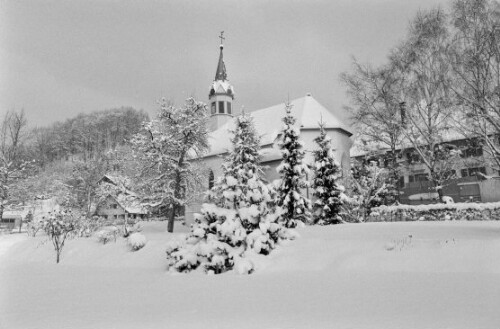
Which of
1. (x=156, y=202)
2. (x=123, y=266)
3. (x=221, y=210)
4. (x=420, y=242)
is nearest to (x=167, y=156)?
(x=156, y=202)

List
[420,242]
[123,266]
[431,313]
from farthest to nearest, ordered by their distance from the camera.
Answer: [123,266] → [420,242] → [431,313]

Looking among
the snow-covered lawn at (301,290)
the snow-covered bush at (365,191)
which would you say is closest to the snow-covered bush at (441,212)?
the snow-covered bush at (365,191)

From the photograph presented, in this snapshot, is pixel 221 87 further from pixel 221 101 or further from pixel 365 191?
pixel 365 191

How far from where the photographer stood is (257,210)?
1259 cm

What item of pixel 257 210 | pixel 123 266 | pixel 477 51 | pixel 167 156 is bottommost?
pixel 123 266

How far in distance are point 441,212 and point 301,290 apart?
15.0 meters

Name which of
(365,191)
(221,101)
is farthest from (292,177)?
(221,101)

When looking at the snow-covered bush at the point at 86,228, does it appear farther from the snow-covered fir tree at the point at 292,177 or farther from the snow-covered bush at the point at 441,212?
the snow-covered bush at the point at 441,212

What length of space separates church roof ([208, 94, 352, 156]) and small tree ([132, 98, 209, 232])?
104 inches

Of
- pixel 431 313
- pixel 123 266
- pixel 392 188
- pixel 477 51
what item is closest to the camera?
pixel 431 313

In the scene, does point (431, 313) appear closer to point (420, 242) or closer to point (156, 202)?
point (420, 242)

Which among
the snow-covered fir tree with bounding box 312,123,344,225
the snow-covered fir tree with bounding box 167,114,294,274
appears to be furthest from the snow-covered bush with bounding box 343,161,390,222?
the snow-covered fir tree with bounding box 167,114,294,274

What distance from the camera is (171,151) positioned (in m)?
27.4

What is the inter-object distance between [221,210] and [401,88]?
16242 millimetres
